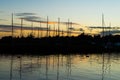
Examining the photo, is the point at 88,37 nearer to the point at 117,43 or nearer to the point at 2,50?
the point at 117,43

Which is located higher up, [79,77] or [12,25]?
[12,25]

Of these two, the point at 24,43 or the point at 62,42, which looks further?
the point at 62,42

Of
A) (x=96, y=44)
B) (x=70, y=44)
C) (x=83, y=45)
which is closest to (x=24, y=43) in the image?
(x=70, y=44)

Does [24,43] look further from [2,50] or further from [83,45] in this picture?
[83,45]

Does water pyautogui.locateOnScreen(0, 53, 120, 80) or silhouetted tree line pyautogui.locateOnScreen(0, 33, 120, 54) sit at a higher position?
silhouetted tree line pyautogui.locateOnScreen(0, 33, 120, 54)

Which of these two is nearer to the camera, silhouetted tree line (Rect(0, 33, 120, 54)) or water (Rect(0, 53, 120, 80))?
water (Rect(0, 53, 120, 80))

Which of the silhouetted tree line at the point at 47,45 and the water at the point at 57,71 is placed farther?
the silhouetted tree line at the point at 47,45

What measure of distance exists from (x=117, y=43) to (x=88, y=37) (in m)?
17.1

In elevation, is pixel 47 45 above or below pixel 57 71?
above

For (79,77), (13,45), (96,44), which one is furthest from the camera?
(96,44)

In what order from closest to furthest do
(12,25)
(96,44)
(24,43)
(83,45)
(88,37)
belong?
1. (12,25)
2. (24,43)
3. (83,45)
4. (96,44)
5. (88,37)

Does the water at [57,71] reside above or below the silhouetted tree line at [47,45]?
below

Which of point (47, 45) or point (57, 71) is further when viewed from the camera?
point (47, 45)

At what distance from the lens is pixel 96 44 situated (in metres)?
163
